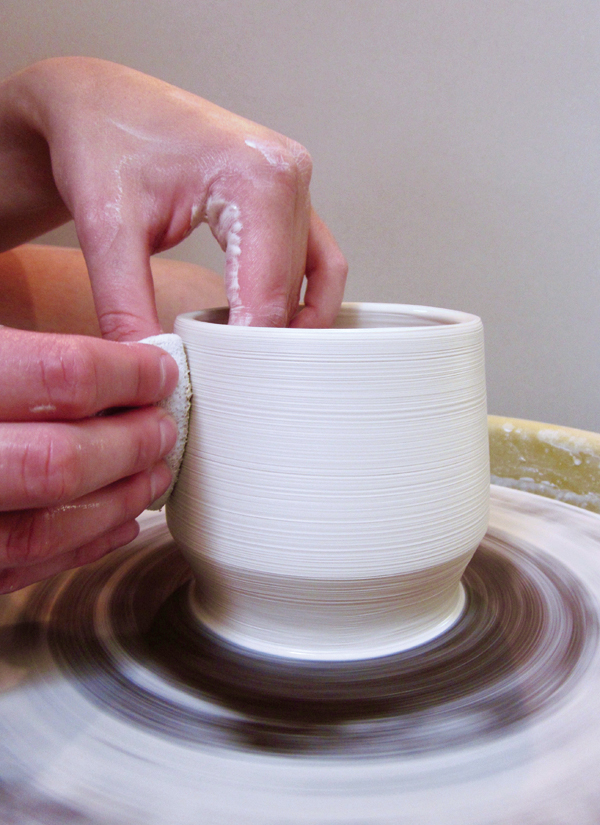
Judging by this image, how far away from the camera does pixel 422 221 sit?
2.02m

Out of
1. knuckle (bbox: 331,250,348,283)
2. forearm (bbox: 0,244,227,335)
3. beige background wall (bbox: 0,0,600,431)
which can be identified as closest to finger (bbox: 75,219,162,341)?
knuckle (bbox: 331,250,348,283)

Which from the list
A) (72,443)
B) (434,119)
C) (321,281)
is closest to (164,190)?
(321,281)

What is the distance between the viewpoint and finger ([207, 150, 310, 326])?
0.62 metres

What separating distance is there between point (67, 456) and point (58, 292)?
97 centimetres

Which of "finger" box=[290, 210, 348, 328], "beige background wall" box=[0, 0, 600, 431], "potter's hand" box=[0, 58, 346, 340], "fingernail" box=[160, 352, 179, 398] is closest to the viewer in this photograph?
"fingernail" box=[160, 352, 179, 398]

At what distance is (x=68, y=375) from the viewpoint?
43 cm

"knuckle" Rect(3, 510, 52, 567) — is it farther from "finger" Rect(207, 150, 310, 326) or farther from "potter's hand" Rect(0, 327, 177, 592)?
"finger" Rect(207, 150, 310, 326)

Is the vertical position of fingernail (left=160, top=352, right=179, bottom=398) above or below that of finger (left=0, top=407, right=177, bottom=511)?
above

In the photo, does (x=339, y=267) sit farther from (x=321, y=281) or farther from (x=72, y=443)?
(x=72, y=443)

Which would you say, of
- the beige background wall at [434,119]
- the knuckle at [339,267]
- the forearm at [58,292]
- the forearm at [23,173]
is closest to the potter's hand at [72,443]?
the knuckle at [339,267]

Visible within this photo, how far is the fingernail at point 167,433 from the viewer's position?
0.51 m

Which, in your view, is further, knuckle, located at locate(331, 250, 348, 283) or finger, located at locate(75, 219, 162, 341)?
knuckle, located at locate(331, 250, 348, 283)

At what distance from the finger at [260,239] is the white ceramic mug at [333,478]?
89mm

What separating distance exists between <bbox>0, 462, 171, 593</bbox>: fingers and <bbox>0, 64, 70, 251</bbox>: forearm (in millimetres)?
549
